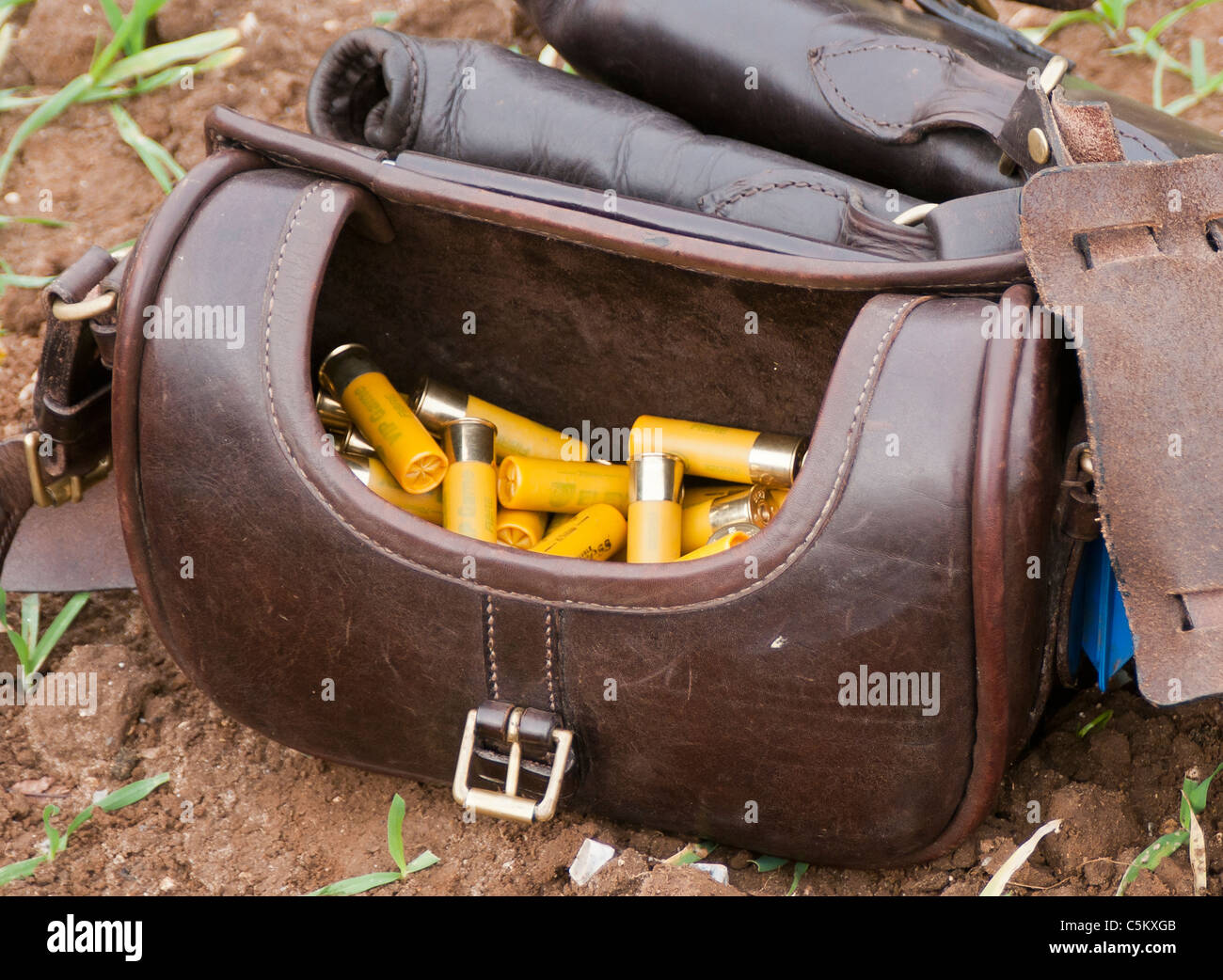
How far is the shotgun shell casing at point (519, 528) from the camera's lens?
175 centimetres

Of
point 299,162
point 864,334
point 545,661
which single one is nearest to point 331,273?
point 299,162

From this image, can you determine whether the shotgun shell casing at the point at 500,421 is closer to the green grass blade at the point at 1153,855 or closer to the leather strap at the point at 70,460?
Answer: the leather strap at the point at 70,460

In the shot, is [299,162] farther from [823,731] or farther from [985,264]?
[823,731]

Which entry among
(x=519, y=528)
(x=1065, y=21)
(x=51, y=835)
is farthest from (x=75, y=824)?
(x=1065, y=21)

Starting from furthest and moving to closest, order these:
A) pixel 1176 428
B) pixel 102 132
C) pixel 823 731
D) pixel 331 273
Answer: pixel 102 132
pixel 331 273
pixel 823 731
pixel 1176 428

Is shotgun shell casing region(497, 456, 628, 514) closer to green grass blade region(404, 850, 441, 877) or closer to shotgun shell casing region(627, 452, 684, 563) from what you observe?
shotgun shell casing region(627, 452, 684, 563)

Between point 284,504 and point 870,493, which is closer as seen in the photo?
point 870,493

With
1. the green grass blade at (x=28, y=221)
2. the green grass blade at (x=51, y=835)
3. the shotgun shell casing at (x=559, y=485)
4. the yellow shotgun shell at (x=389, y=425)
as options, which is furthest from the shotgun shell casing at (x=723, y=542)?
the green grass blade at (x=28, y=221)

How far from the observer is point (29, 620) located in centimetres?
194

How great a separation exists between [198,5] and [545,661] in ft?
5.83

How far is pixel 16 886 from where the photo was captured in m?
1.64

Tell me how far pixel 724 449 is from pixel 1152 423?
1.97ft

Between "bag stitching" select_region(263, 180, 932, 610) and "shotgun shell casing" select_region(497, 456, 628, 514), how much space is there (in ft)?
1.08
